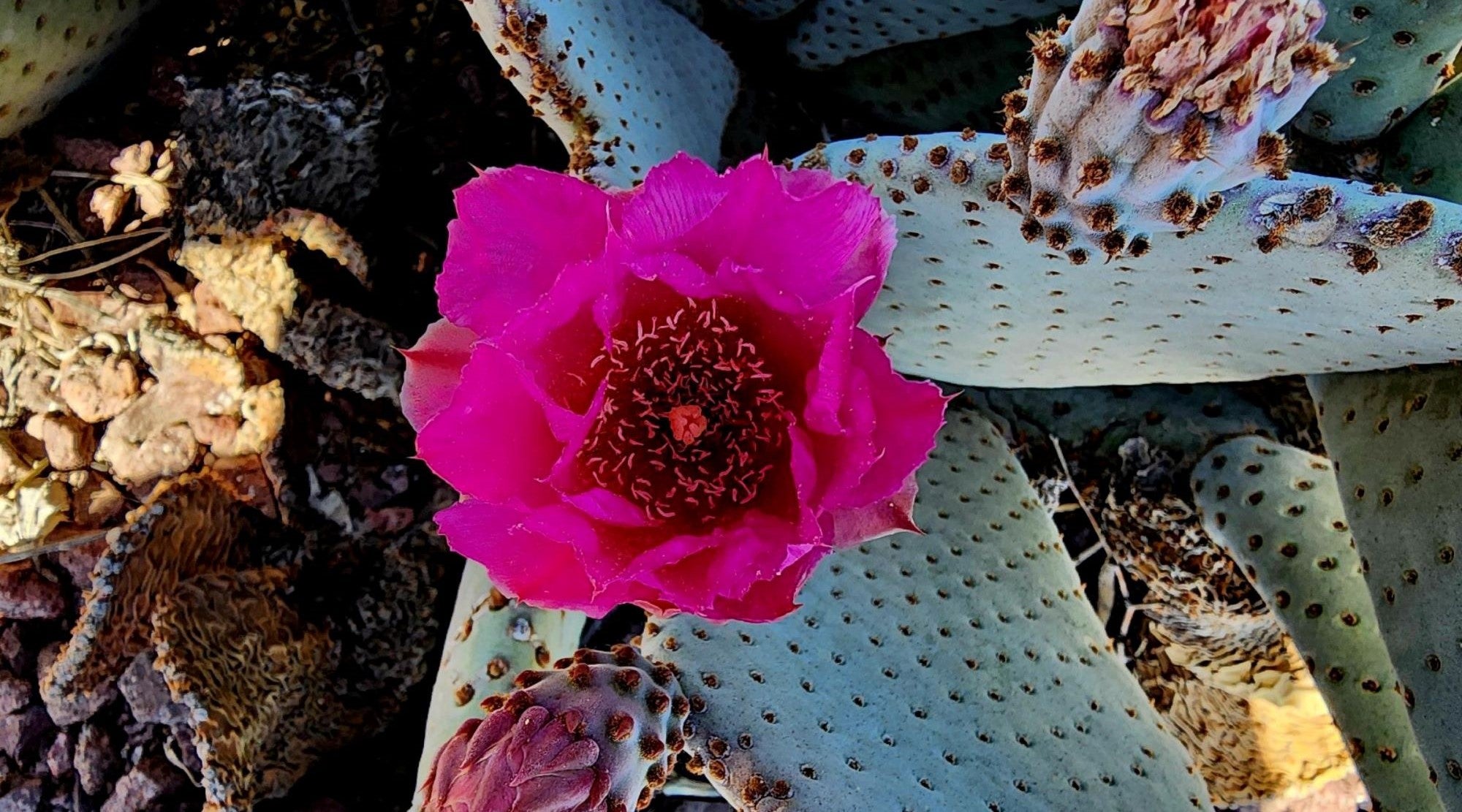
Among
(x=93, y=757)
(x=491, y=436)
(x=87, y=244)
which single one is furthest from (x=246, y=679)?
(x=491, y=436)

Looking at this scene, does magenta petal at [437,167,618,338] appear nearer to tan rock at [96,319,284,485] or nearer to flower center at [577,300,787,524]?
flower center at [577,300,787,524]

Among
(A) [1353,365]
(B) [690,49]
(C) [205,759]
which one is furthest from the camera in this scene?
(B) [690,49]

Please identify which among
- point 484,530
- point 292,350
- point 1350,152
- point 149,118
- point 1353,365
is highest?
point 1350,152

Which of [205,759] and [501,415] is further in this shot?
[205,759]

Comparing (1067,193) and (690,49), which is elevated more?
(1067,193)

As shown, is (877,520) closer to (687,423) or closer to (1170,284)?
(687,423)

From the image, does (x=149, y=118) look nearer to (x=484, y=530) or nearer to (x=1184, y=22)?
(x=484, y=530)

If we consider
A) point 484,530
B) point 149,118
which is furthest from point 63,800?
point 484,530

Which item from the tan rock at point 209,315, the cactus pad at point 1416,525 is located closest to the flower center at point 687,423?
the cactus pad at point 1416,525
